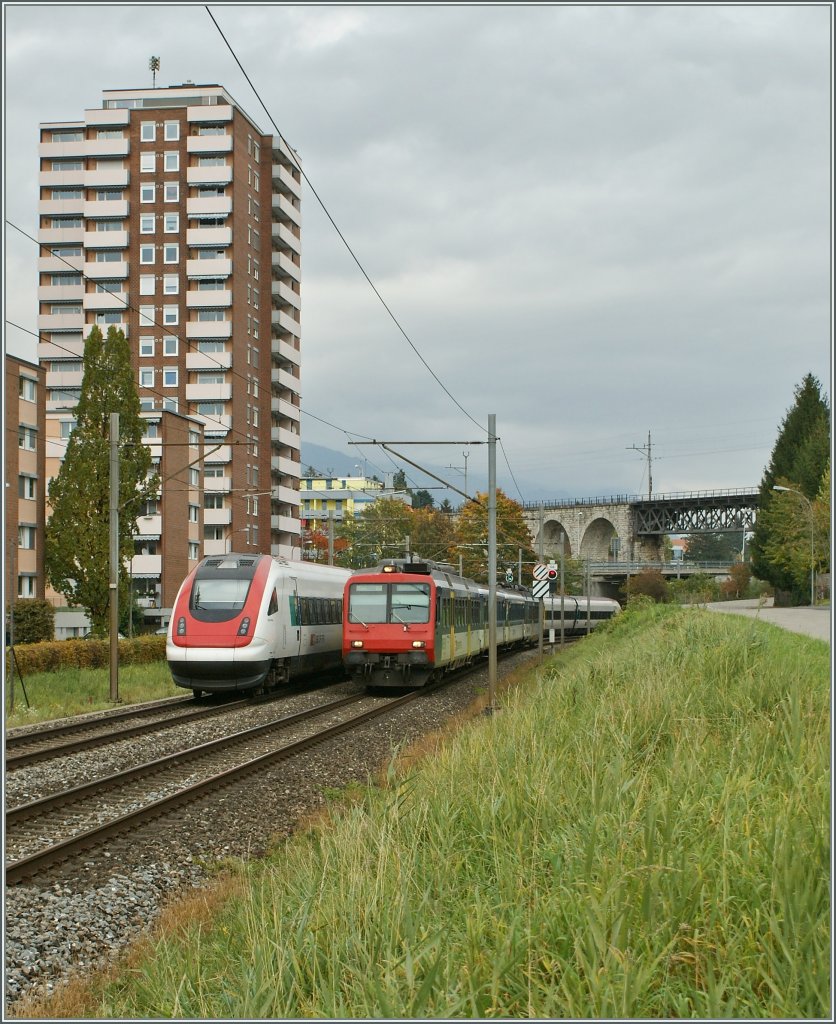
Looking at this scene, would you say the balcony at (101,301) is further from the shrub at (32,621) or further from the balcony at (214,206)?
the shrub at (32,621)

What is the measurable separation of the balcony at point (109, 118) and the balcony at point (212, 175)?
6.50m

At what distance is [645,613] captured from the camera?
38.1 meters

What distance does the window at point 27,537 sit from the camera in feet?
158

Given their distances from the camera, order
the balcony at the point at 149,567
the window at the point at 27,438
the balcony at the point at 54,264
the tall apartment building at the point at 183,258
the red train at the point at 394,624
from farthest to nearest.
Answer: the balcony at the point at 54,264 → the tall apartment building at the point at 183,258 → the balcony at the point at 149,567 → the window at the point at 27,438 → the red train at the point at 394,624

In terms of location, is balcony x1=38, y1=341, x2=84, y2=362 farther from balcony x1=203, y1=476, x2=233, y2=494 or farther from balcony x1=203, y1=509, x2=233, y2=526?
balcony x1=203, y1=509, x2=233, y2=526

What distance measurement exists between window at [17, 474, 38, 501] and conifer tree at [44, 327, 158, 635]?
4260mm

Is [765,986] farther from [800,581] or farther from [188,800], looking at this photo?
[800,581]

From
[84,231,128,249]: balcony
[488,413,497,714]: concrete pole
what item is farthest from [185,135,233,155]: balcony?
[488,413,497,714]: concrete pole

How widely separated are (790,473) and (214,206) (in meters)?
43.8

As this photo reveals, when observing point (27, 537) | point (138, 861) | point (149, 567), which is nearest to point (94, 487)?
point (27, 537)

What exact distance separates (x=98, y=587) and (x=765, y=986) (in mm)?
41617

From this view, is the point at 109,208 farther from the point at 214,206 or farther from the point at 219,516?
the point at 219,516

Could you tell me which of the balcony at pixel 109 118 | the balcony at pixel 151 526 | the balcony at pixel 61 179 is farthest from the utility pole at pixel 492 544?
the balcony at pixel 61 179

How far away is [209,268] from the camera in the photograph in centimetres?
7712
